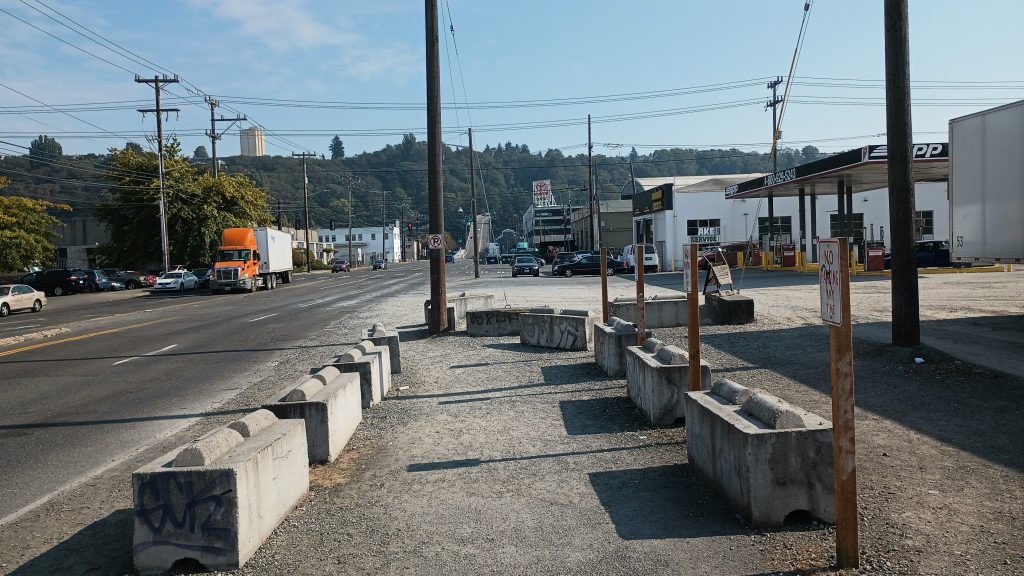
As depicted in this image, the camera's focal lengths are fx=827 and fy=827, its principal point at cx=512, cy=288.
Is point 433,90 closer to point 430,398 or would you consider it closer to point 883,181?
point 430,398

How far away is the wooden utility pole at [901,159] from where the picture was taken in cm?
1209

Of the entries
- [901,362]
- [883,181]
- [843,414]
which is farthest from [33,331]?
[883,181]

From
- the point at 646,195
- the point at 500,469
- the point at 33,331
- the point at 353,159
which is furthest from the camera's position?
the point at 353,159

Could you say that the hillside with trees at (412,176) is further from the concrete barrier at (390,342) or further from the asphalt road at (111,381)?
the concrete barrier at (390,342)

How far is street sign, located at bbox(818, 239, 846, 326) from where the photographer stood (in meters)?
4.62

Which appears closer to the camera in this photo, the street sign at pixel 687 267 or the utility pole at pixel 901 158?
the street sign at pixel 687 267

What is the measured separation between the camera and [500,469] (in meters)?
7.36

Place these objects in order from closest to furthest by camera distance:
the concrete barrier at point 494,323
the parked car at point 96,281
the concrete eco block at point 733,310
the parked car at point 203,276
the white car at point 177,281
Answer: the concrete eco block at point 733,310, the concrete barrier at point 494,323, the white car at point 177,281, the parked car at point 203,276, the parked car at point 96,281

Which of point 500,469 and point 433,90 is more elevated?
point 433,90

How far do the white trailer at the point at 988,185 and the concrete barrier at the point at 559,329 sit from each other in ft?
24.5

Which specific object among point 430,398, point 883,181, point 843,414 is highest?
point 883,181

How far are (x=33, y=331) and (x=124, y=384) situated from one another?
45.4 feet

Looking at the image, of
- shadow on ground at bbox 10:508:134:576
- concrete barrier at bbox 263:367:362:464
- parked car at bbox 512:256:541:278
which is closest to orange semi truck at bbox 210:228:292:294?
parked car at bbox 512:256:541:278

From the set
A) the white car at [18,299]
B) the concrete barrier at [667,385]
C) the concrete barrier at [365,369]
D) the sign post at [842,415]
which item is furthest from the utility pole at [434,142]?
the white car at [18,299]
